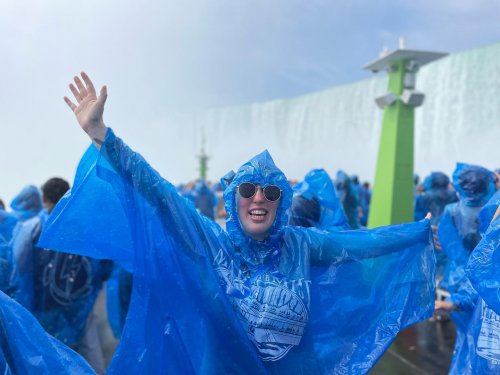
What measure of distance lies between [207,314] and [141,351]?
238 mm

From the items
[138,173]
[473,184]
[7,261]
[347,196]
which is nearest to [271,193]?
[138,173]

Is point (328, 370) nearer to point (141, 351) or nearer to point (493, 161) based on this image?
point (141, 351)

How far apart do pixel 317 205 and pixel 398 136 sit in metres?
4.23

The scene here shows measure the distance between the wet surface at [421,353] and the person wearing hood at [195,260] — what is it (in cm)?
191

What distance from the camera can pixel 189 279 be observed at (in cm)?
150

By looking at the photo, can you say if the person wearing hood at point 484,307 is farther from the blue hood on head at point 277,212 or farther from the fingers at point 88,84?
the fingers at point 88,84

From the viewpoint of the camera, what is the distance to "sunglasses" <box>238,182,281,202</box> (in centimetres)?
155

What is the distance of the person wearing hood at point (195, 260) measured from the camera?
1443 mm

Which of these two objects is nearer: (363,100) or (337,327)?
(337,327)

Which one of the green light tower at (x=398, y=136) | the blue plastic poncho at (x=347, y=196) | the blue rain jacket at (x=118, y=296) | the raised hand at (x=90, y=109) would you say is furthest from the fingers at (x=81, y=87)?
the green light tower at (x=398, y=136)

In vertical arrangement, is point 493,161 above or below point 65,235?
above

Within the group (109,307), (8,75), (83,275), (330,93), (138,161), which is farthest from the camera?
(330,93)

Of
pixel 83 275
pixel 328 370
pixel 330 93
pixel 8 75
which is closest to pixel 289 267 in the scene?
pixel 328 370

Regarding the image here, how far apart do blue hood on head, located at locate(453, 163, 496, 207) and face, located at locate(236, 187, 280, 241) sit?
174 centimetres
